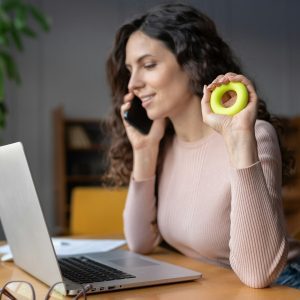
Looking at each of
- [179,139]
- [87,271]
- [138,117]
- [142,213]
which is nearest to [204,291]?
[87,271]

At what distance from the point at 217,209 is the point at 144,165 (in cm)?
36

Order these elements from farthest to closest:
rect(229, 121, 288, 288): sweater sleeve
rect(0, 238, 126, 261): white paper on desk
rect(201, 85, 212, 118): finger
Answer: rect(0, 238, 126, 261): white paper on desk → rect(201, 85, 212, 118): finger → rect(229, 121, 288, 288): sweater sleeve

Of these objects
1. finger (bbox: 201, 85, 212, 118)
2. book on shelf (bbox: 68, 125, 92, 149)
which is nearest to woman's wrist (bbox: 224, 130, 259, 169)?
finger (bbox: 201, 85, 212, 118)

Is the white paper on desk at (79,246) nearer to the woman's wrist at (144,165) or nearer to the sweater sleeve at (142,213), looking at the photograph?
the sweater sleeve at (142,213)

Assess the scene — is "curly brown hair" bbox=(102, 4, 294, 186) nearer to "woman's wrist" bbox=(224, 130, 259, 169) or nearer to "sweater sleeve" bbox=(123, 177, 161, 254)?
"sweater sleeve" bbox=(123, 177, 161, 254)

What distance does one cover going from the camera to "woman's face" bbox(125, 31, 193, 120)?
4.92 feet

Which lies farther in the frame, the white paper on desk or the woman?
the white paper on desk

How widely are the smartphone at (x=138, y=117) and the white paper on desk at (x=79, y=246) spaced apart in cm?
39

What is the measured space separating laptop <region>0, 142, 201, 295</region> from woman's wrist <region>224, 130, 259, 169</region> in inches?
10.1

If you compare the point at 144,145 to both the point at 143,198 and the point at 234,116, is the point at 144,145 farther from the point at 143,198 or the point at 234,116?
the point at 234,116

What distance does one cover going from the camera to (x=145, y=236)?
5.09 ft

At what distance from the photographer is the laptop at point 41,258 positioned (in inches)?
36.9

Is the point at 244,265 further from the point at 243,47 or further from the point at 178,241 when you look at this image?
the point at 243,47

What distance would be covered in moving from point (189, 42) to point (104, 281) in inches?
31.7
